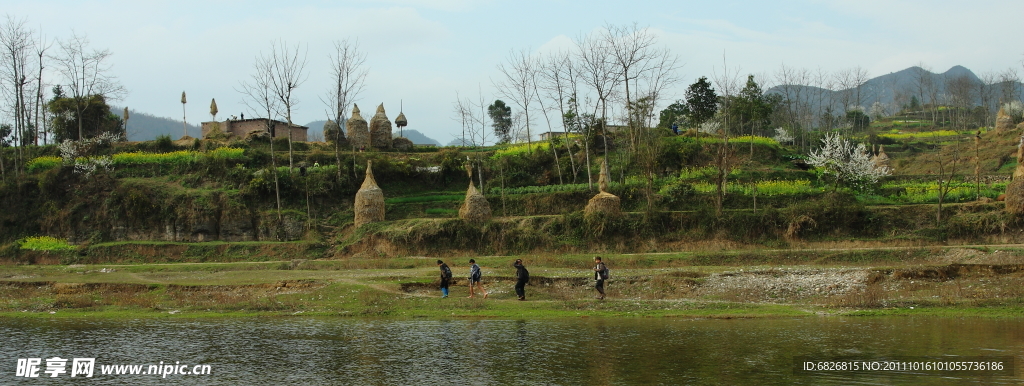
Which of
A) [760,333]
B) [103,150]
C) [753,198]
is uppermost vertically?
[103,150]

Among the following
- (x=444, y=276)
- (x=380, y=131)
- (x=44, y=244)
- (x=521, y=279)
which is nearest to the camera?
(x=521, y=279)

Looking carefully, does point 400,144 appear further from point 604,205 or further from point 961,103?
point 961,103

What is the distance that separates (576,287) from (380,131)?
99.1 ft

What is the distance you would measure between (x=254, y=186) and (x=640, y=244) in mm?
21019

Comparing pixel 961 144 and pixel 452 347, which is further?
pixel 961 144

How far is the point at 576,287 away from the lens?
23875 mm

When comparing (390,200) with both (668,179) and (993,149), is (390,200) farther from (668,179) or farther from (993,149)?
(993,149)

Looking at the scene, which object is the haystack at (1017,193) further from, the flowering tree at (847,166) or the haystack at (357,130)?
the haystack at (357,130)

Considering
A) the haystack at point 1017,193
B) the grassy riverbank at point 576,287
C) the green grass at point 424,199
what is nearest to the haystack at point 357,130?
the green grass at point 424,199

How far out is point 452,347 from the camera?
50.4ft

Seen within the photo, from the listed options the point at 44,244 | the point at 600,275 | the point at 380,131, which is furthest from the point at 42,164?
the point at 600,275

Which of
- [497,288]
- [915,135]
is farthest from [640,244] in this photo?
[915,135]

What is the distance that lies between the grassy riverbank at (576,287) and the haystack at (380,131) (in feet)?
70.9

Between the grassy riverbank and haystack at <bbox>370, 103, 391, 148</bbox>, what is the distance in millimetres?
21623
